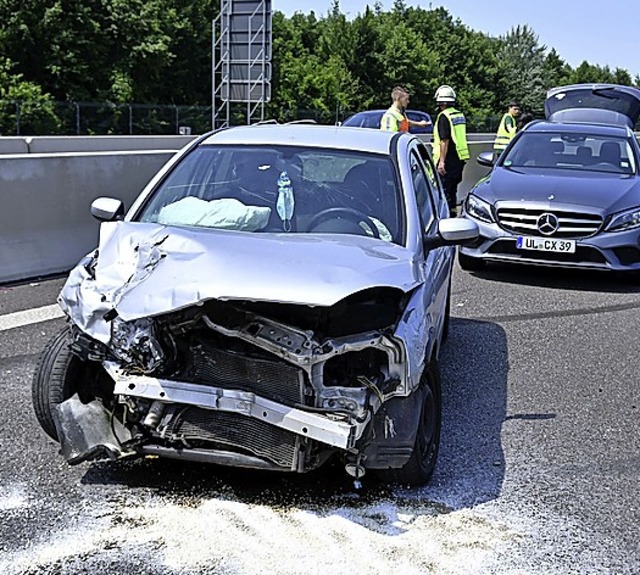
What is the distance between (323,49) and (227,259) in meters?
57.5

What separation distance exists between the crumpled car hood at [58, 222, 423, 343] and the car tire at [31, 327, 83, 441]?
0.93ft

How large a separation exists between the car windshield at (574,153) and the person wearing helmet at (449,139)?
902 millimetres

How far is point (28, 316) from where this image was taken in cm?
758

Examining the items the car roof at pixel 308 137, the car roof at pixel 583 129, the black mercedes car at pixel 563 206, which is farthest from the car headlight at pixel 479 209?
the car roof at pixel 308 137

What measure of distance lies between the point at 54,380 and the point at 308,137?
2.24 meters

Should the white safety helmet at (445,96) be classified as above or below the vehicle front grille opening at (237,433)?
above

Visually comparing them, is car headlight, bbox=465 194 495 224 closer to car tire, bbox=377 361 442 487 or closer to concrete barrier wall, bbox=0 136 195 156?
car tire, bbox=377 361 442 487

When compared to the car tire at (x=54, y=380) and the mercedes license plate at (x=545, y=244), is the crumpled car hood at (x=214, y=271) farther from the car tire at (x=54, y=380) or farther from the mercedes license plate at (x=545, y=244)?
the mercedes license plate at (x=545, y=244)

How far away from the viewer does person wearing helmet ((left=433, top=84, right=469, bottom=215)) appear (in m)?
12.0

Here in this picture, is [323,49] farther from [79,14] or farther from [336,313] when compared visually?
[336,313]

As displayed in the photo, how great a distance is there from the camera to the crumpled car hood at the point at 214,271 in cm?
385

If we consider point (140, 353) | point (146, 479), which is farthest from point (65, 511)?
point (140, 353)

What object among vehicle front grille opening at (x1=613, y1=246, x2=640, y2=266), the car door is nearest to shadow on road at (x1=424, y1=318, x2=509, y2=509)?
the car door

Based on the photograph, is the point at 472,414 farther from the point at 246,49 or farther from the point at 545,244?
the point at 246,49
